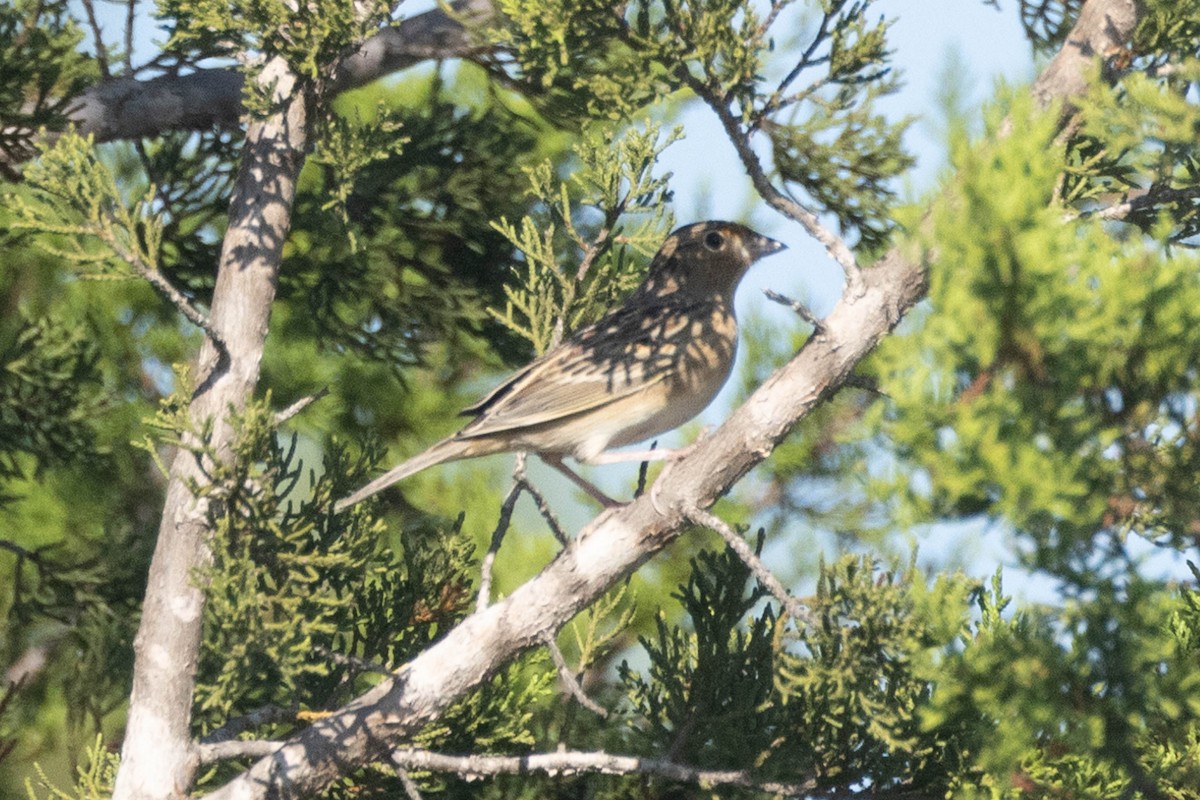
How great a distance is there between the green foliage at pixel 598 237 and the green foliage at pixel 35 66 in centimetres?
142

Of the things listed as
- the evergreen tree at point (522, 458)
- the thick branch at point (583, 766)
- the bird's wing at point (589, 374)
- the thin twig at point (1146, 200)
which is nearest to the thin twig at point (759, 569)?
the evergreen tree at point (522, 458)

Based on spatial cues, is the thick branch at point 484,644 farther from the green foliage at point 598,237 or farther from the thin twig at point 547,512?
the green foliage at point 598,237

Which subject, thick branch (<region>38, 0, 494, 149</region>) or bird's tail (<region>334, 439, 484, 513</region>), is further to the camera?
thick branch (<region>38, 0, 494, 149</region>)

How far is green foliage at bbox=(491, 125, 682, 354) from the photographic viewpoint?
164 inches

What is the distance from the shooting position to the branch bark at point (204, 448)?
141 inches

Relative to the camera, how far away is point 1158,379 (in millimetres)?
2377

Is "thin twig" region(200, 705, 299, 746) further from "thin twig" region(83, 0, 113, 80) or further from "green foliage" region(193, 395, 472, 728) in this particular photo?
"thin twig" region(83, 0, 113, 80)

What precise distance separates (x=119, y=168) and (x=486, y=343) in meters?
1.73

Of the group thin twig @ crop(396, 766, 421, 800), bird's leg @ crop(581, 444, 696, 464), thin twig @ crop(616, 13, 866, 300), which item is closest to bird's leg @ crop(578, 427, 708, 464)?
bird's leg @ crop(581, 444, 696, 464)

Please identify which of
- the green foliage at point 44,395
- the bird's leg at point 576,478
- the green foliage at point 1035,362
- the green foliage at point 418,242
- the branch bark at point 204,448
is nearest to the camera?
the green foliage at point 1035,362

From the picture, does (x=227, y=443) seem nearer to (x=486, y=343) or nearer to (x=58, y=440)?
(x=58, y=440)

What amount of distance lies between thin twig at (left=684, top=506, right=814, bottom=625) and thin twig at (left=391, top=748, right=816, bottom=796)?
50cm

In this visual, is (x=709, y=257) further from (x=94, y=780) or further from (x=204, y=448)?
(x=94, y=780)

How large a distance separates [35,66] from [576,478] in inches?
87.5
